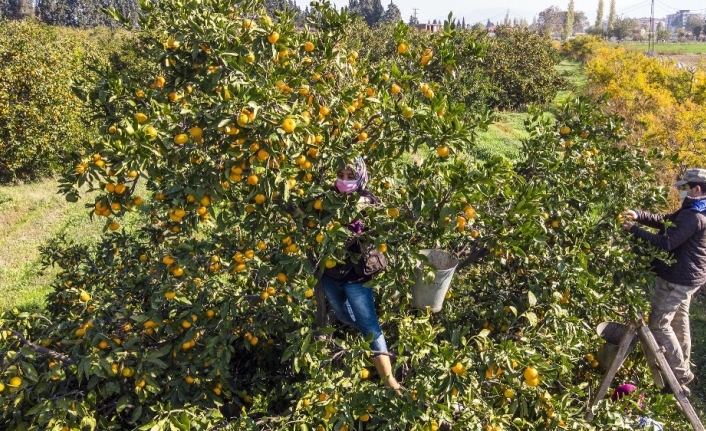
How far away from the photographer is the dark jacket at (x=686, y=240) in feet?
11.3

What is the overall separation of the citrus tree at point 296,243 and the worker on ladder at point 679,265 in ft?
1.51

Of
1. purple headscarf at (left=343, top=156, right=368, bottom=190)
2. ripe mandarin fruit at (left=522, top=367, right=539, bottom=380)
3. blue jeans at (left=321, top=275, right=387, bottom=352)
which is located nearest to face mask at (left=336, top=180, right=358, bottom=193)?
purple headscarf at (left=343, top=156, right=368, bottom=190)

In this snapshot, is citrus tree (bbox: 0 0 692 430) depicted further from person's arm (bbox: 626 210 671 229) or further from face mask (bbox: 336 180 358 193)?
person's arm (bbox: 626 210 671 229)

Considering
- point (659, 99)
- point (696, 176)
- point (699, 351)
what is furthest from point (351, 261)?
point (659, 99)

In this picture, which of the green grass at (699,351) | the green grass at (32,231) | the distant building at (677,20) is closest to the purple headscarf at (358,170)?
the green grass at (699,351)

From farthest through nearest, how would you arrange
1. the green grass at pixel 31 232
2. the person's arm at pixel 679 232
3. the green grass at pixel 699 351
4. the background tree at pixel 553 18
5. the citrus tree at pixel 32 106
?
the background tree at pixel 553 18 < the citrus tree at pixel 32 106 < the green grass at pixel 31 232 < the green grass at pixel 699 351 < the person's arm at pixel 679 232

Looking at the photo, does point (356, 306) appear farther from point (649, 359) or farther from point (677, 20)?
point (677, 20)

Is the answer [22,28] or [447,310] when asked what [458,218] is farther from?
[22,28]

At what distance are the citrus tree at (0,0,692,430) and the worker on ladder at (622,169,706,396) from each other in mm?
462

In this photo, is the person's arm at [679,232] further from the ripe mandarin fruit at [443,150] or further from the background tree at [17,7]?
the background tree at [17,7]

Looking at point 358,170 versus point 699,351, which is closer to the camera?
point 358,170

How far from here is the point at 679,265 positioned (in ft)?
11.7

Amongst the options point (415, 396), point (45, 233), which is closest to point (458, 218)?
point (415, 396)

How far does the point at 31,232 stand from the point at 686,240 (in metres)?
8.27
